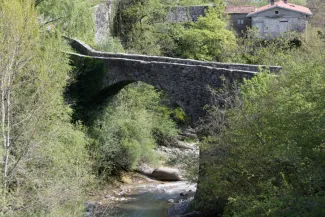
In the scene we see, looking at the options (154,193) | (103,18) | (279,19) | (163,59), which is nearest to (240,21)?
(279,19)

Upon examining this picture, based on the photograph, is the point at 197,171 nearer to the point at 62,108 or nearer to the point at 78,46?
the point at 62,108

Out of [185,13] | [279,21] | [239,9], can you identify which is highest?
[239,9]

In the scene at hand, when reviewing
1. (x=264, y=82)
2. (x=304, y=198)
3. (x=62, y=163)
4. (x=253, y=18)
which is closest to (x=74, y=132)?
(x=62, y=163)

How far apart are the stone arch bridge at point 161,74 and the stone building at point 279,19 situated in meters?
12.4

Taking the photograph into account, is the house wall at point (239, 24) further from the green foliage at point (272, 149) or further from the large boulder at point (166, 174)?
the green foliage at point (272, 149)

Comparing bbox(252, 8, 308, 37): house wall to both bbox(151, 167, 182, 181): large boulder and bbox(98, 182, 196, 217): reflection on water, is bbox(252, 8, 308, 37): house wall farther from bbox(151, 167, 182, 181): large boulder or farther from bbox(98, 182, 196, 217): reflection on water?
bbox(98, 182, 196, 217): reflection on water

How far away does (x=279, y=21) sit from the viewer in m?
28.0

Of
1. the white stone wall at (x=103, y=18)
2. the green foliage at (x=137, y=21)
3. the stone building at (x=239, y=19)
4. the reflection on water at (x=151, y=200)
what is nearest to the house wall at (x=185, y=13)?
the green foliage at (x=137, y=21)

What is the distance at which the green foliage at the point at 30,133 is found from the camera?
1072cm

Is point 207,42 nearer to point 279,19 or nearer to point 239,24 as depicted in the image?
point 239,24

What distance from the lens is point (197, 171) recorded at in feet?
44.1

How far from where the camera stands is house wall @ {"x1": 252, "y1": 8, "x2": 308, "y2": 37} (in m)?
27.5

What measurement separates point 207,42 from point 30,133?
15618 millimetres

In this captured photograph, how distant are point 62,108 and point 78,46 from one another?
5521 millimetres
